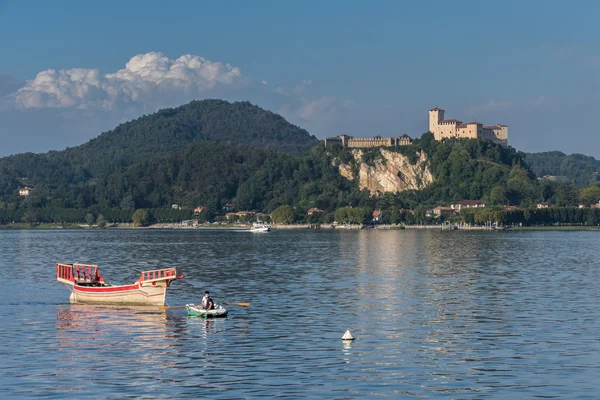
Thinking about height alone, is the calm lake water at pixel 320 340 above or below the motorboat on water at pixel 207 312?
below

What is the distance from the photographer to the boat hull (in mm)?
52969

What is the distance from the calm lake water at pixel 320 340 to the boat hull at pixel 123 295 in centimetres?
108

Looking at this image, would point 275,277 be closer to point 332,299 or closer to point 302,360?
point 332,299

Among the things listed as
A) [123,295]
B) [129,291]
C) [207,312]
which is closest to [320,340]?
[207,312]

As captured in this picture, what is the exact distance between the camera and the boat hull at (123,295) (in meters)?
53.0

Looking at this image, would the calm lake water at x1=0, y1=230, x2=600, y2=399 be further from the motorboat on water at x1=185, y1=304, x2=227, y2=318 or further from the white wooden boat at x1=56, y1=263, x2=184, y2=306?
the white wooden boat at x1=56, y1=263, x2=184, y2=306

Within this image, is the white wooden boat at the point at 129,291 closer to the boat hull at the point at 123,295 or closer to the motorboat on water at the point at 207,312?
the boat hull at the point at 123,295

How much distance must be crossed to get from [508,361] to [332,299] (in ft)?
75.9

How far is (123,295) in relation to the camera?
2121 inches

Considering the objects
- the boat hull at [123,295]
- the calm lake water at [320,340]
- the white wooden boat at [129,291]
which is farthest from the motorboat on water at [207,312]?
the boat hull at [123,295]

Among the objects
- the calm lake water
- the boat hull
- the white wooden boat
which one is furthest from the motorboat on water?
the boat hull

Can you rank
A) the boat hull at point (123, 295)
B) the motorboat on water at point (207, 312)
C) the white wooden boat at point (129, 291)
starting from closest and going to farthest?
the motorboat on water at point (207, 312), the white wooden boat at point (129, 291), the boat hull at point (123, 295)

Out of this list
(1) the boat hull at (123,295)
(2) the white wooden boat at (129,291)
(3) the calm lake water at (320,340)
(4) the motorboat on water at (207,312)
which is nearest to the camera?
(3) the calm lake water at (320,340)

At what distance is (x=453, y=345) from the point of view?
4125cm
